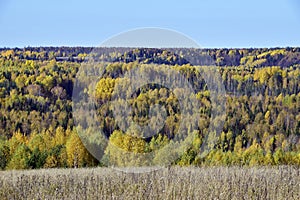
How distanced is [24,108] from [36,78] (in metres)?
6.74

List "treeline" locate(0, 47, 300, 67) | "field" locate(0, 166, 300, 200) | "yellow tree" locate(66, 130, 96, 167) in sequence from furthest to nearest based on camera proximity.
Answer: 1. "treeline" locate(0, 47, 300, 67)
2. "yellow tree" locate(66, 130, 96, 167)
3. "field" locate(0, 166, 300, 200)

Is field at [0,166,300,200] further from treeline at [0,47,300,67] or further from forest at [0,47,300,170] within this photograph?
treeline at [0,47,300,67]

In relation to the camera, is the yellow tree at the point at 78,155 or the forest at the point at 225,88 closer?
the yellow tree at the point at 78,155

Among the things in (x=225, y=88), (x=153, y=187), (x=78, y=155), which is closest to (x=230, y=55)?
(x=225, y=88)

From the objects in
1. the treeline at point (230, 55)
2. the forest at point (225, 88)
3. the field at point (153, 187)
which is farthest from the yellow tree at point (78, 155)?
the treeline at point (230, 55)

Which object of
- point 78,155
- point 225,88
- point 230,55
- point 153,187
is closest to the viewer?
point 153,187

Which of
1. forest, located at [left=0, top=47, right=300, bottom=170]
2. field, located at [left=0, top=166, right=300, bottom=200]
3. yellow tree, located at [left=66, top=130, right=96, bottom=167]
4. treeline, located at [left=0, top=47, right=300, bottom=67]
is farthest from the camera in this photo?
treeline, located at [left=0, top=47, right=300, bottom=67]

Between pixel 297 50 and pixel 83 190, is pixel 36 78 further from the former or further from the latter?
pixel 83 190

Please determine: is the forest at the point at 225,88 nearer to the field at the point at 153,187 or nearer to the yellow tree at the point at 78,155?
the yellow tree at the point at 78,155

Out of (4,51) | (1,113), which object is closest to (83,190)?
(1,113)

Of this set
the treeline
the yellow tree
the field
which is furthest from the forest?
the field

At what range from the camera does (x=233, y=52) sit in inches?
2702

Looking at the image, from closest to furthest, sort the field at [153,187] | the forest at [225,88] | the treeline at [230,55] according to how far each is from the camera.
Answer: the field at [153,187] < the forest at [225,88] < the treeline at [230,55]

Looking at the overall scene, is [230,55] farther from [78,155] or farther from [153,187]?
[153,187]
